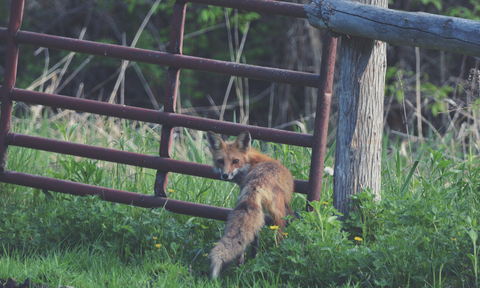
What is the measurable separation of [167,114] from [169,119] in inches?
2.3

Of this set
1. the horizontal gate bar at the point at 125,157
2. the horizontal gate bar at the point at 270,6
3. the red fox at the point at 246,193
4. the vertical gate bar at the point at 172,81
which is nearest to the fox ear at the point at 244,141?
the red fox at the point at 246,193

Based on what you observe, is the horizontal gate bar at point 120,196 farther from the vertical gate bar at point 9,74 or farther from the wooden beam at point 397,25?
the wooden beam at point 397,25

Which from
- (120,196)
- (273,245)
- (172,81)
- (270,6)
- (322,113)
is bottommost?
(273,245)

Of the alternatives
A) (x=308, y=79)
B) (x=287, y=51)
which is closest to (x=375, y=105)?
(x=308, y=79)

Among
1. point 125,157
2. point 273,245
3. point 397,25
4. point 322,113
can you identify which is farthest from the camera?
point 125,157

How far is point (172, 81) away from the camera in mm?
4008

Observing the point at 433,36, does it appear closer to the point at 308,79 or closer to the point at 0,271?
the point at 308,79

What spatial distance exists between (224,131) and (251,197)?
846mm

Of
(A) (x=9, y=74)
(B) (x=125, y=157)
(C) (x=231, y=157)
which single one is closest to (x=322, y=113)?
(C) (x=231, y=157)

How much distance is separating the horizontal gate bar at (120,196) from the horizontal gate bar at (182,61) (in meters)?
1.19

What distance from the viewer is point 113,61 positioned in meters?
10.3

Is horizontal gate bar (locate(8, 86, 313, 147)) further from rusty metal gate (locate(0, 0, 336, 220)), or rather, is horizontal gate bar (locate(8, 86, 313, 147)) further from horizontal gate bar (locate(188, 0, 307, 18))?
horizontal gate bar (locate(188, 0, 307, 18))

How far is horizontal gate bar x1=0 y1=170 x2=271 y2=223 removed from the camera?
3.88 m

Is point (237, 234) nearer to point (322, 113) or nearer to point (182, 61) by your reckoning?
point (322, 113)
